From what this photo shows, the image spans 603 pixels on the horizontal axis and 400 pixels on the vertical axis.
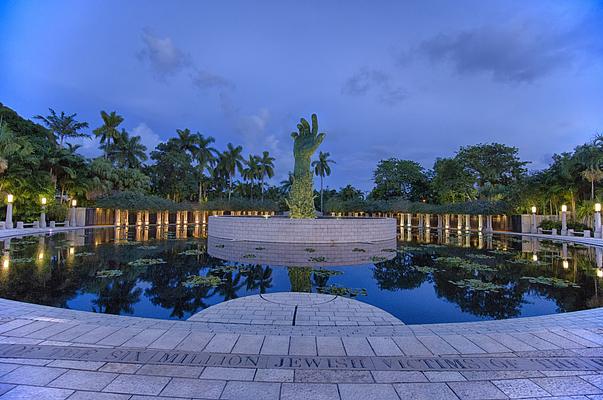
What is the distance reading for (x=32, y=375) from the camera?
376cm

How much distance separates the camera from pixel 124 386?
354 centimetres

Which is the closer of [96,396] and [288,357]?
[96,396]

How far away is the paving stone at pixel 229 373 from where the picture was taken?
3738 mm

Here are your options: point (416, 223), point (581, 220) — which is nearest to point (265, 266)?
point (581, 220)

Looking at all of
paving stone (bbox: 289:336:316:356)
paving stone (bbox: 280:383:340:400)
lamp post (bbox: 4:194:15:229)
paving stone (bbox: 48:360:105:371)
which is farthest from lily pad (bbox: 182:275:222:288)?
lamp post (bbox: 4:194:15:229)

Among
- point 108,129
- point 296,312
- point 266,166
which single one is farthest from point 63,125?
point 296,312

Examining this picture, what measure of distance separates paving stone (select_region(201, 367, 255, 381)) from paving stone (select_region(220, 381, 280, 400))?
11cm

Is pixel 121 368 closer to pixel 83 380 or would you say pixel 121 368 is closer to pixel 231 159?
pixel 83 380

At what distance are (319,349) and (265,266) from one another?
293 inches

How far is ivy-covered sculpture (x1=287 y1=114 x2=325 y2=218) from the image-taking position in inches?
803

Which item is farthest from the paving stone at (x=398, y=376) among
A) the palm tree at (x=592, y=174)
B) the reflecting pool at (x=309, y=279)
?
the palm tree at (x=592, y=174)

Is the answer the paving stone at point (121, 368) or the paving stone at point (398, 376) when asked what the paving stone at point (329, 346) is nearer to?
the paving stone at point (398, 376)

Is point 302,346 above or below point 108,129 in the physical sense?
below

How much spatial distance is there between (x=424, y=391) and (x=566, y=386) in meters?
1.56
